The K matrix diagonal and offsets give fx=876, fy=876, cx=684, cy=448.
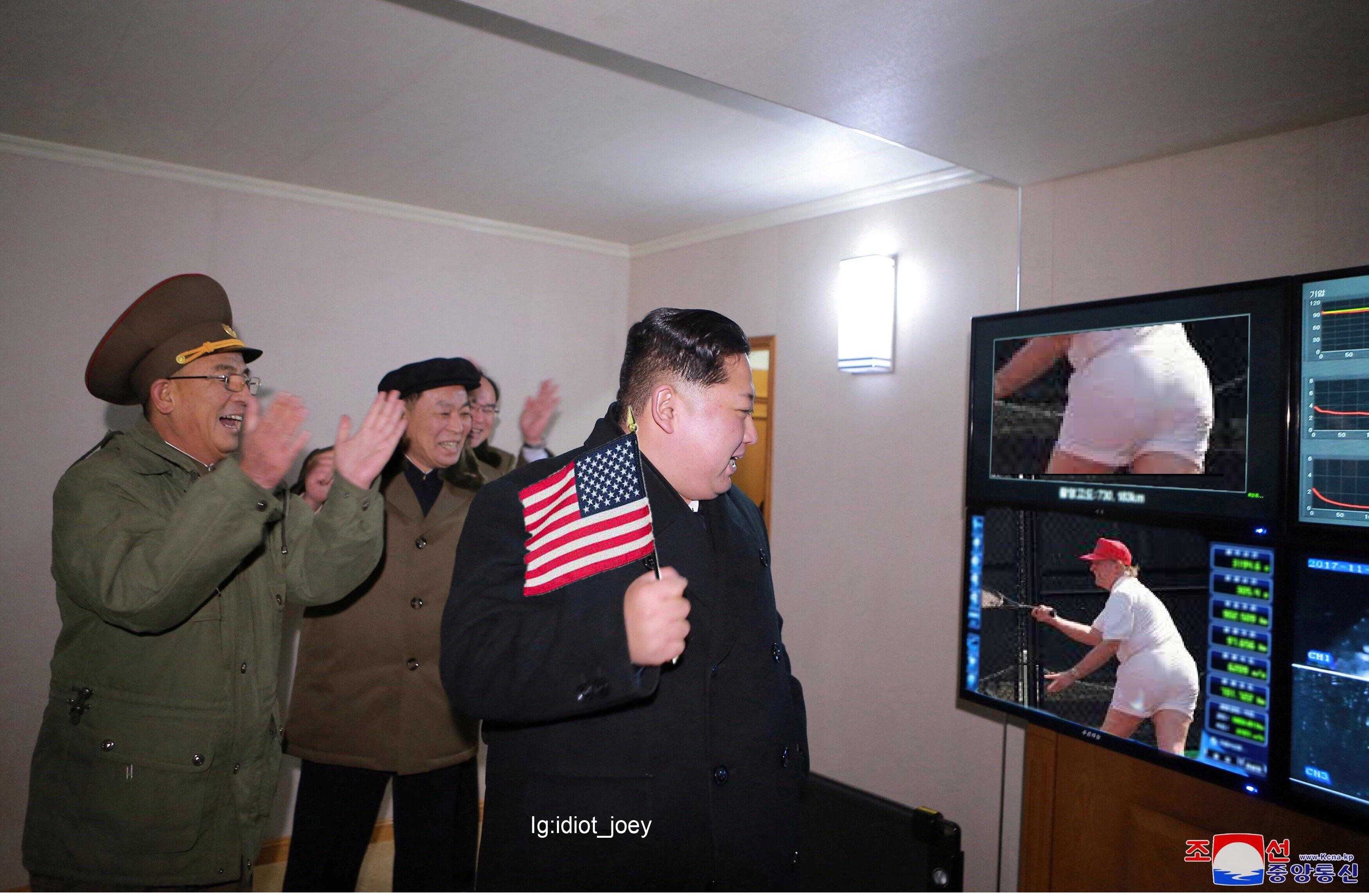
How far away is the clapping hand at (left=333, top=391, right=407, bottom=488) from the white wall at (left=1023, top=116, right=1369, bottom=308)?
2051 mm

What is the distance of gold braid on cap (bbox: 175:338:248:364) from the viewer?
192 cm

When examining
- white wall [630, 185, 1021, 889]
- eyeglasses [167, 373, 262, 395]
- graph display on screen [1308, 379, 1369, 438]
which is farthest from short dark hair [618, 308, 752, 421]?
white wall [630, 185, 1021, 889]

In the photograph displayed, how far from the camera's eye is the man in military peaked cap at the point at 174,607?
171 cm

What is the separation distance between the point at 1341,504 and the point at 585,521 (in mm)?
1563

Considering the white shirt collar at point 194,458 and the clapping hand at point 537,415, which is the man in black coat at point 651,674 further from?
the clapping hand at point 537,415

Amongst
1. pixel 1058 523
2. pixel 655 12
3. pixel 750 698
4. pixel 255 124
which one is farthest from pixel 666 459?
pixel 255 124

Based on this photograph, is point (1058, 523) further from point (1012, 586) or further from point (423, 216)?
→ point (423, 216)

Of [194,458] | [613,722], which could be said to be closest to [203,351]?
[194,458]

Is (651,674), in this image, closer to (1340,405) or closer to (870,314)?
(1340,405)

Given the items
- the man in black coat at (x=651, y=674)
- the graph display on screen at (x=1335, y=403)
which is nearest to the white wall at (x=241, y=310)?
the man in black coat at (x=651, y=674)

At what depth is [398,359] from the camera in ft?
13.5

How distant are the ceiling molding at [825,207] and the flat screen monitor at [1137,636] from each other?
47.8 inches

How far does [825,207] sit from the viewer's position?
3.83 metres

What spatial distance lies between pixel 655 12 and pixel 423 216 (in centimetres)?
269
